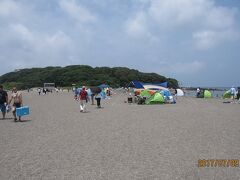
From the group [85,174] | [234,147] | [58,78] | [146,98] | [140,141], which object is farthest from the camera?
[58,78]

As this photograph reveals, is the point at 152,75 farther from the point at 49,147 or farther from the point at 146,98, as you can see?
the point at 49,147

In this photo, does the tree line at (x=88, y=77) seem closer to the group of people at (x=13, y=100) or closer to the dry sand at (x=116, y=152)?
the group of people at (x=13, y=100)

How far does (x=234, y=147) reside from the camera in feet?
28.8

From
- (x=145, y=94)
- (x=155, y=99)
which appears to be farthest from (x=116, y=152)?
(x=145, y=94)

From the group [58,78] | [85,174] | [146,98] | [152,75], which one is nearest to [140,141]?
[85,174]

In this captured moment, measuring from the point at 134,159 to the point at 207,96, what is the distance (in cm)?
4105

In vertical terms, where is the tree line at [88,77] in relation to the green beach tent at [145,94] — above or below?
above
